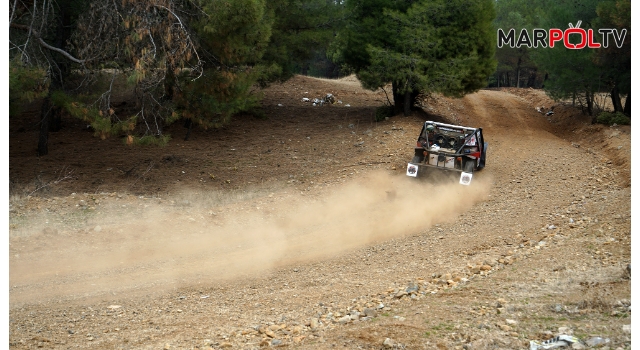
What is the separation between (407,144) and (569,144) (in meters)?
6.63

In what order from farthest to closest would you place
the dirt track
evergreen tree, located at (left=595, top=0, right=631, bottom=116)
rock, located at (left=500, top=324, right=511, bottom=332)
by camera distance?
evergreen tree, located at (left=595, top=0, right=631, bottom=116) < the dirt track < rock, located at (left=500, top=324, right=511, bottom=332)

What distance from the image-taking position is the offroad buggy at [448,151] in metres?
16.8

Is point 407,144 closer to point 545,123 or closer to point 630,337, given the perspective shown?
point 545,123

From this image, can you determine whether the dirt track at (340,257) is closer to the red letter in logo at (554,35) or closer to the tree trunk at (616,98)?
the tree trunk at (616,98)

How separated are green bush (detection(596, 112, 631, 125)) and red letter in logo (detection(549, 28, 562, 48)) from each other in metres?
3.53

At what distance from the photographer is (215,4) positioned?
665 inches

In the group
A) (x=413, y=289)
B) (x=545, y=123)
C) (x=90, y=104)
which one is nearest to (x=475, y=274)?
(x=413, y=289)

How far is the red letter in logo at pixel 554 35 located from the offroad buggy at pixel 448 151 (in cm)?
954

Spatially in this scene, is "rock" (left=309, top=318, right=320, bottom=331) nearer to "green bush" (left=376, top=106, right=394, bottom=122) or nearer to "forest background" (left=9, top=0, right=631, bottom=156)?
"forest background" (left=9, top=0, right=631, bottom=156)

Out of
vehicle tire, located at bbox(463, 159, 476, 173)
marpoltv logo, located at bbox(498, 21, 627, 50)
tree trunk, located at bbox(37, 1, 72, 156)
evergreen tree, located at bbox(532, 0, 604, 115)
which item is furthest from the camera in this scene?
evergreen tree, located at bbox(532, 0, 604, 115)

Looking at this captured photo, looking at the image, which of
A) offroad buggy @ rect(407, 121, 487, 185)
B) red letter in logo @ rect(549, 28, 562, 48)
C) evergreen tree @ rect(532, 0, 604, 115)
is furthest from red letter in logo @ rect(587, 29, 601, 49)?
offroad buggy @ rect(407, 121, 487, 185)

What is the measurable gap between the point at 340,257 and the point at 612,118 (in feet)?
52.8

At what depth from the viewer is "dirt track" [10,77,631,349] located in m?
8.38

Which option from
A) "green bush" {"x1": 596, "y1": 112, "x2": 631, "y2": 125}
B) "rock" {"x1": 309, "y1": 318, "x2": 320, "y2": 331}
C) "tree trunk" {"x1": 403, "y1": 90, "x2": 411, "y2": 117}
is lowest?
"rock" {"x1": 309, "y1": 318, "x2": 320, "y2": 331}
